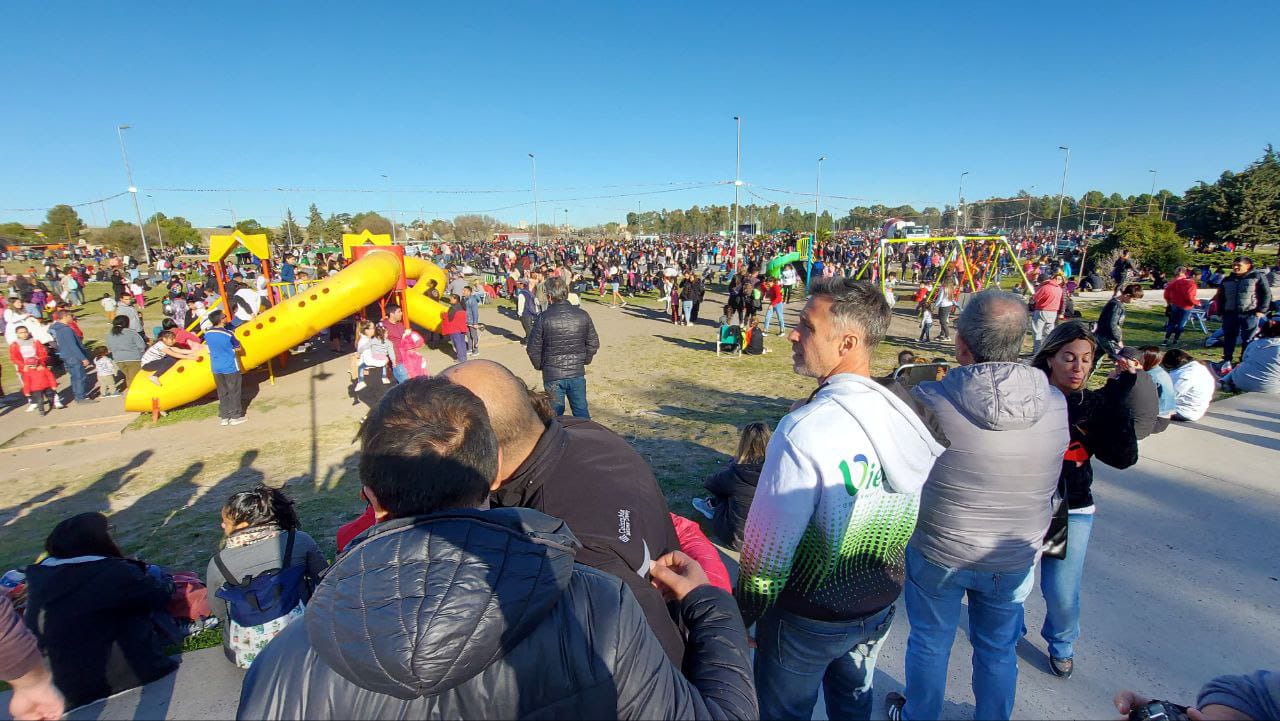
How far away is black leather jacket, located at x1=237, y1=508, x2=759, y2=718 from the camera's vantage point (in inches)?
34.4

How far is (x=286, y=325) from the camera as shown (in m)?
9.84

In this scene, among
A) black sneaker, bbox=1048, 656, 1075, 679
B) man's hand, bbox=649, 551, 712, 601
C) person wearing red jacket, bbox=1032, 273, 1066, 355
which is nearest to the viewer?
man's hand, bbox=649, 551, 712, 601

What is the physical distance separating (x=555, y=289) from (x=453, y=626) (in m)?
4.58

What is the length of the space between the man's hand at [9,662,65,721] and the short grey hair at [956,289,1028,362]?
431 cm

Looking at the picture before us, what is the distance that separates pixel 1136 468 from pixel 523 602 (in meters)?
6.45

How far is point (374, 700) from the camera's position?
930 mm

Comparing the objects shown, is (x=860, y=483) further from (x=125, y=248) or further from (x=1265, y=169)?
(x=125, y=248)

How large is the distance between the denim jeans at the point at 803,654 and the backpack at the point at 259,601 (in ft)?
7.45

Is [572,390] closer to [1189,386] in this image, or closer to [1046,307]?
[1189,386]

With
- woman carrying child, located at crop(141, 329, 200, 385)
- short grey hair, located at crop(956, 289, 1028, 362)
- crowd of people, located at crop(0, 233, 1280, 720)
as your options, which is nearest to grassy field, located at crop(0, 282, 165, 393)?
woman carrying child, located at crop(141, 329, 200, 385)

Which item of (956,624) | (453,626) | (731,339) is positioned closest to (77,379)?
(731,339)

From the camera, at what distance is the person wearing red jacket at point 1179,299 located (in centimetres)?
1024

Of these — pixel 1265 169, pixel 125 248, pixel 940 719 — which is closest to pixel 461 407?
pixel 940 719

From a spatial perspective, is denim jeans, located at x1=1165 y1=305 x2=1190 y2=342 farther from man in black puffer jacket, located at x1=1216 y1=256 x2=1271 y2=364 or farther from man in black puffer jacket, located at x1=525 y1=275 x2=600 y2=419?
man in black puffer jacket, located at x1=525 y1=275 x2=600 y2=419
